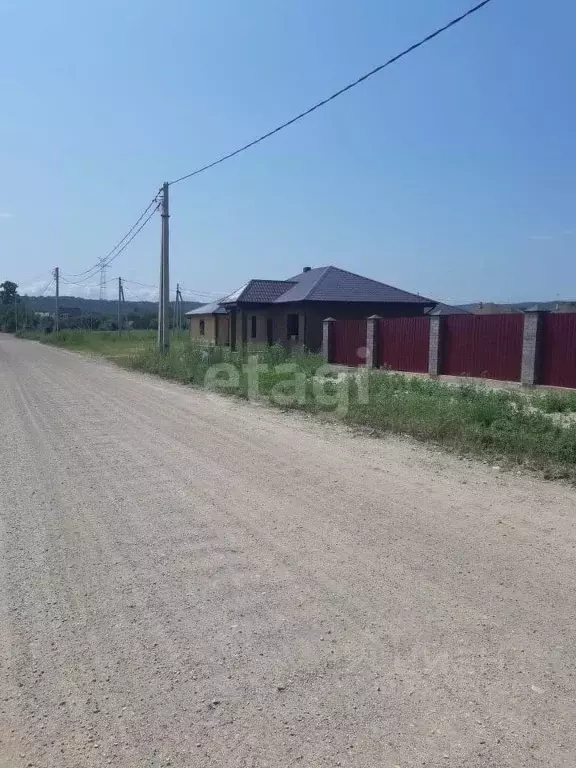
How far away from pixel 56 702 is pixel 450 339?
54.0 ft

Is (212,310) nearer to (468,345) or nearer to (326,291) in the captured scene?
(326,291)

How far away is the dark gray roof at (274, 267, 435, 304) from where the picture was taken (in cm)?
2797

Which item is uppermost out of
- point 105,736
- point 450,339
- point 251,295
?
point 251,295

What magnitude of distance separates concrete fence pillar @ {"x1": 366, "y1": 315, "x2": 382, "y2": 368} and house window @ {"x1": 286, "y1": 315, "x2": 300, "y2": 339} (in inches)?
344

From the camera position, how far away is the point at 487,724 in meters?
2.71

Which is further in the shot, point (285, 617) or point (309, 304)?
point (309, 304)

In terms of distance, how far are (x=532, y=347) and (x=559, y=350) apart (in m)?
0.63

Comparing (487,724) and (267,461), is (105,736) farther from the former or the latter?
(267,461)

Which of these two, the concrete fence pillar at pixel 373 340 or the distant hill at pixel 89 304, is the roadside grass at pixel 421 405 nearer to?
the concrete fence pillar at pixel 373 340

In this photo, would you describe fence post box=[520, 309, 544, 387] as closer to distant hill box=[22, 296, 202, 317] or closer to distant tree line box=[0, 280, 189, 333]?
distant tree line box=[0, 280, 189, 333]

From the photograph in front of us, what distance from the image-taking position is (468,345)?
57.2ft

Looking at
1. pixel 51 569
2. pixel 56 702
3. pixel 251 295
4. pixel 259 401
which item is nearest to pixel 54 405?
pixel 259 401

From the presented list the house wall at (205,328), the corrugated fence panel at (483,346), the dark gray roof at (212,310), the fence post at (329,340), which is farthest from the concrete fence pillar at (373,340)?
the house wall at (205,328)

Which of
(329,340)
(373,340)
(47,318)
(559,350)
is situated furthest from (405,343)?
(47,318)
